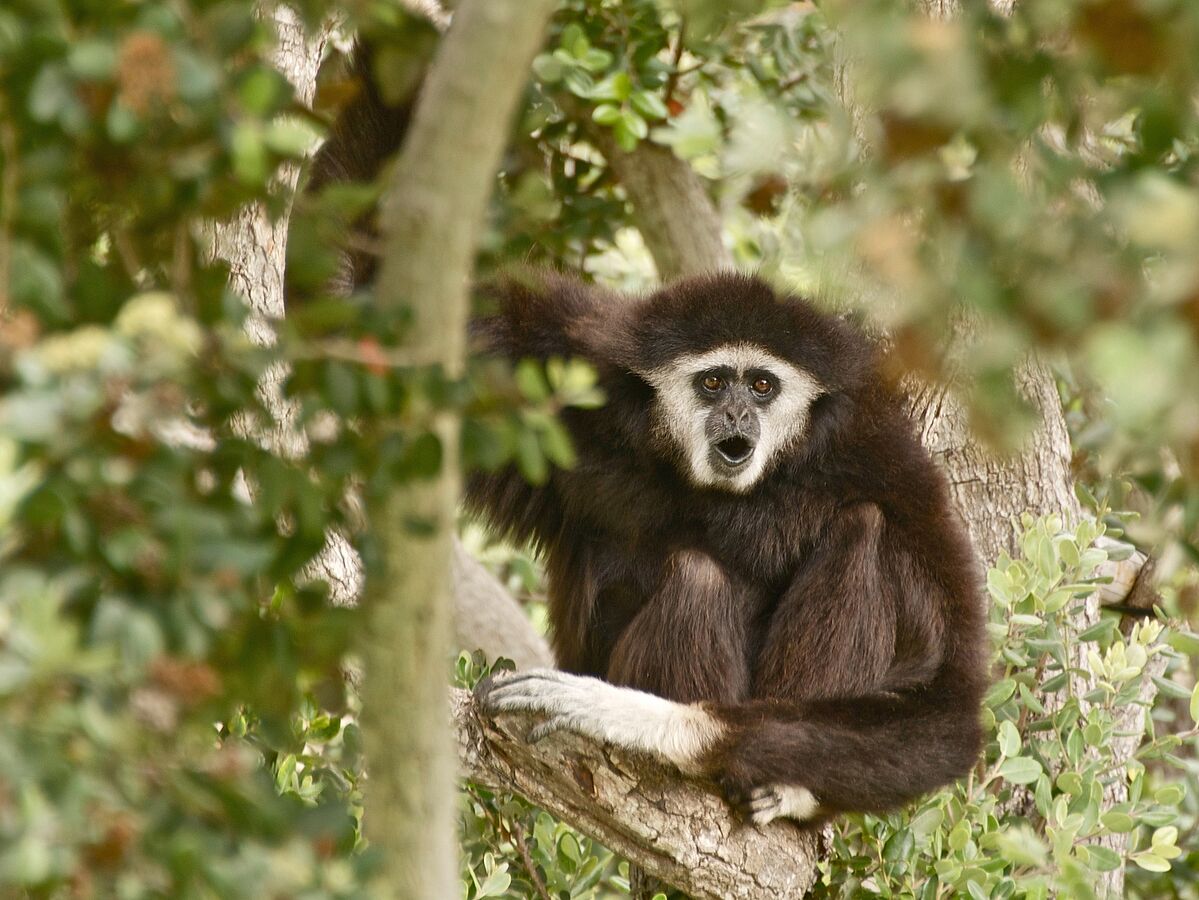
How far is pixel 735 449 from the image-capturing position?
6.12 meters

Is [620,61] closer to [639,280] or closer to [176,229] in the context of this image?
[639,280]

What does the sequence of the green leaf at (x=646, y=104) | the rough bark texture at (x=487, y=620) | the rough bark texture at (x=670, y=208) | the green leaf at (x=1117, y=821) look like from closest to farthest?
the green leaf at (x=1117, y=821) < the green leaf at (x=646, y=104) < the rough bark texture at (x=670, y=208) < the rough bark texture at (x=487, y=620)

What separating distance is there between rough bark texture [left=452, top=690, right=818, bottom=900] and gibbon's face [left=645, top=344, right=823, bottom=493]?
145 centimetres

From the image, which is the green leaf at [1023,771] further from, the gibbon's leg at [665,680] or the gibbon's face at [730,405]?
the gibbon's face at [730,405]

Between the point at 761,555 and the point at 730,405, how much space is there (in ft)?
2.27

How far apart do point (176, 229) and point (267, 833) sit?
966mm

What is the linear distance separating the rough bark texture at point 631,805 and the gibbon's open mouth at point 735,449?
1.43 metres

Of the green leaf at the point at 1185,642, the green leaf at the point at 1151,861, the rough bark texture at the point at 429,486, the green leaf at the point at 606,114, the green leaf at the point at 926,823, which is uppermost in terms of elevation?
the rough bark texture at the point at 429,486

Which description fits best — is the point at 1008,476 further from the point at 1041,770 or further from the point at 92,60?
the point at 92,60

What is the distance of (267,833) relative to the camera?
6.61 ft

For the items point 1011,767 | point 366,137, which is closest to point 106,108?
point 366,137

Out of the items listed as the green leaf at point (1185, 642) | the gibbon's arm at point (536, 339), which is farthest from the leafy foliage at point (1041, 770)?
the gibbon's arm at point (536, 339)

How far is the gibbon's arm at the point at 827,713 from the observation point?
17.6ft

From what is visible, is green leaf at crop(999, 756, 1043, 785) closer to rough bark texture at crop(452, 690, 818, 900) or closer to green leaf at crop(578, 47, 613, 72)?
rough bark texture at crop(452, 690, 818, 900)
